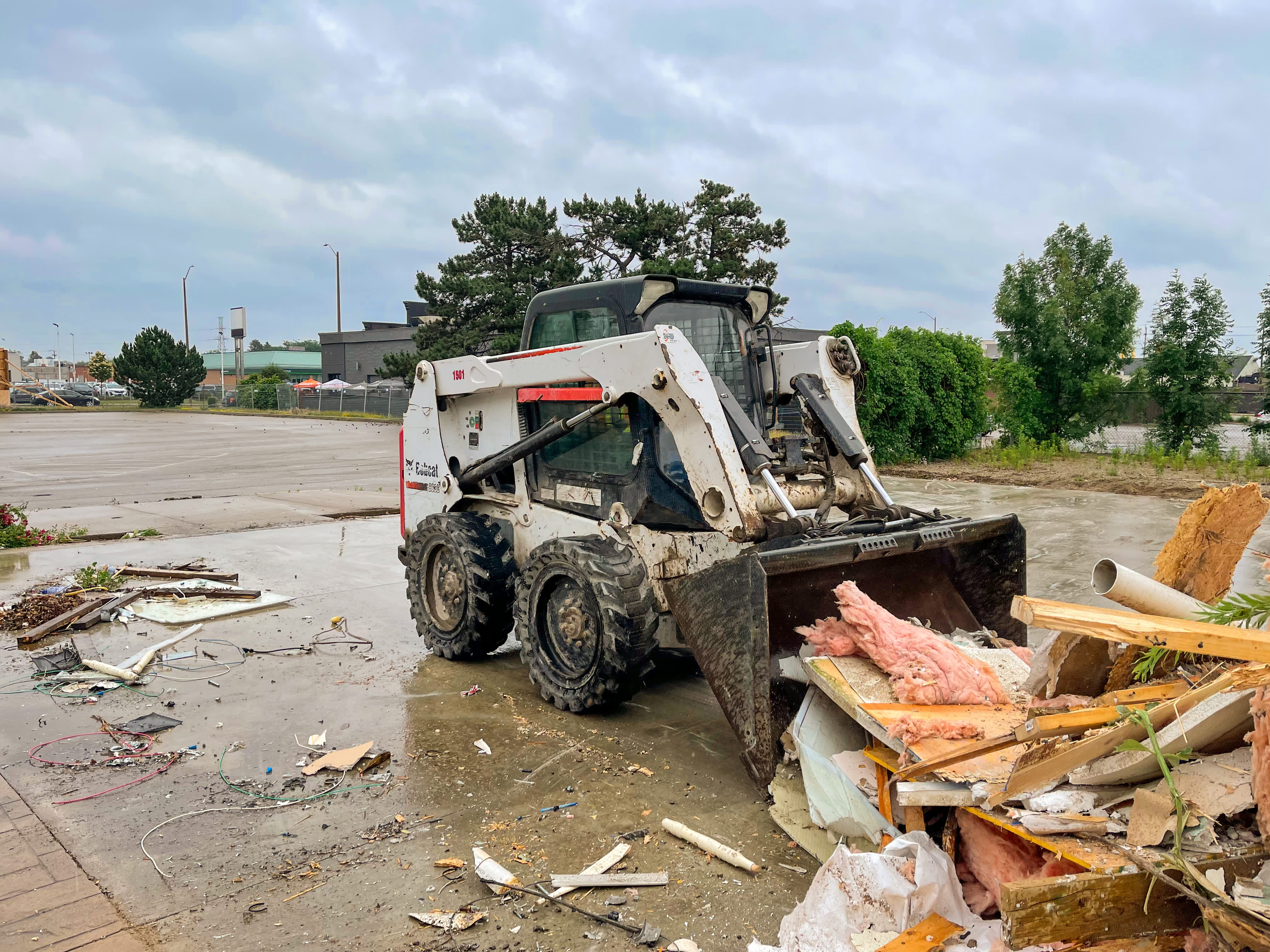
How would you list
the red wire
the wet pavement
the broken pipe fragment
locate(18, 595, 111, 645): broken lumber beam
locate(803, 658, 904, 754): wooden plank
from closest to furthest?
the wet pavement, locate(803, 658, 904, 754): wooden plank, the broken pipe fragment, the red wire, locate(18, 595, 111, 645): broken lumber beam

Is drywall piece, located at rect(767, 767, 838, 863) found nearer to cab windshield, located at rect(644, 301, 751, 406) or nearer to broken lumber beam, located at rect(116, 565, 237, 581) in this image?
cab windshield, located at rect(644, 301, 751, 406)

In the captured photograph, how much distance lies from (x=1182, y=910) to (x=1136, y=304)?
22574 mm

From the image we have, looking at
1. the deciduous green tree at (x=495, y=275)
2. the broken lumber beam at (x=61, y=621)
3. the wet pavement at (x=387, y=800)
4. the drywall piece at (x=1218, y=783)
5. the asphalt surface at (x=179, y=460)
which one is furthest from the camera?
the deciduous green tree at (x=495, y=275)

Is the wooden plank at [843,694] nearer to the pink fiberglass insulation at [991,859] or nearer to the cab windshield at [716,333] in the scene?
the pink fiberglass insulation at [991,859]

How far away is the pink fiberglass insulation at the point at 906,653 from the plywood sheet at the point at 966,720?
5cm

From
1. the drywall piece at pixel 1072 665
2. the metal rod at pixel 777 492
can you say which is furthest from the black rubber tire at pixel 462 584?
the drywall piece at pixel 1072 665

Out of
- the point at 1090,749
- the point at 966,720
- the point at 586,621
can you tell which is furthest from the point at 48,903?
the point at 1090,749

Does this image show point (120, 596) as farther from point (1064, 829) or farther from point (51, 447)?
point (51, 447)

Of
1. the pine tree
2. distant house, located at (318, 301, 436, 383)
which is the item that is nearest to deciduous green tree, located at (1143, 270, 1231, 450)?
the pine tree

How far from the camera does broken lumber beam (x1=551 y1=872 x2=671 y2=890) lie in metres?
3.71

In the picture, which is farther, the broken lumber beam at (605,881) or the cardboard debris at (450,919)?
the broken lumber beam at (605,881)

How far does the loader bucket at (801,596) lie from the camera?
426 centimetres

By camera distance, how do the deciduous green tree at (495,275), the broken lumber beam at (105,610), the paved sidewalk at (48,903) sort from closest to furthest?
the paved sidewalk at (48,903), the broken lumber beam at (105,610), the deciduous green tree at (495,275)

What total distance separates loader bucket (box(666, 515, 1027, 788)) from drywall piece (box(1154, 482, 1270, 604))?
49.1 inches
